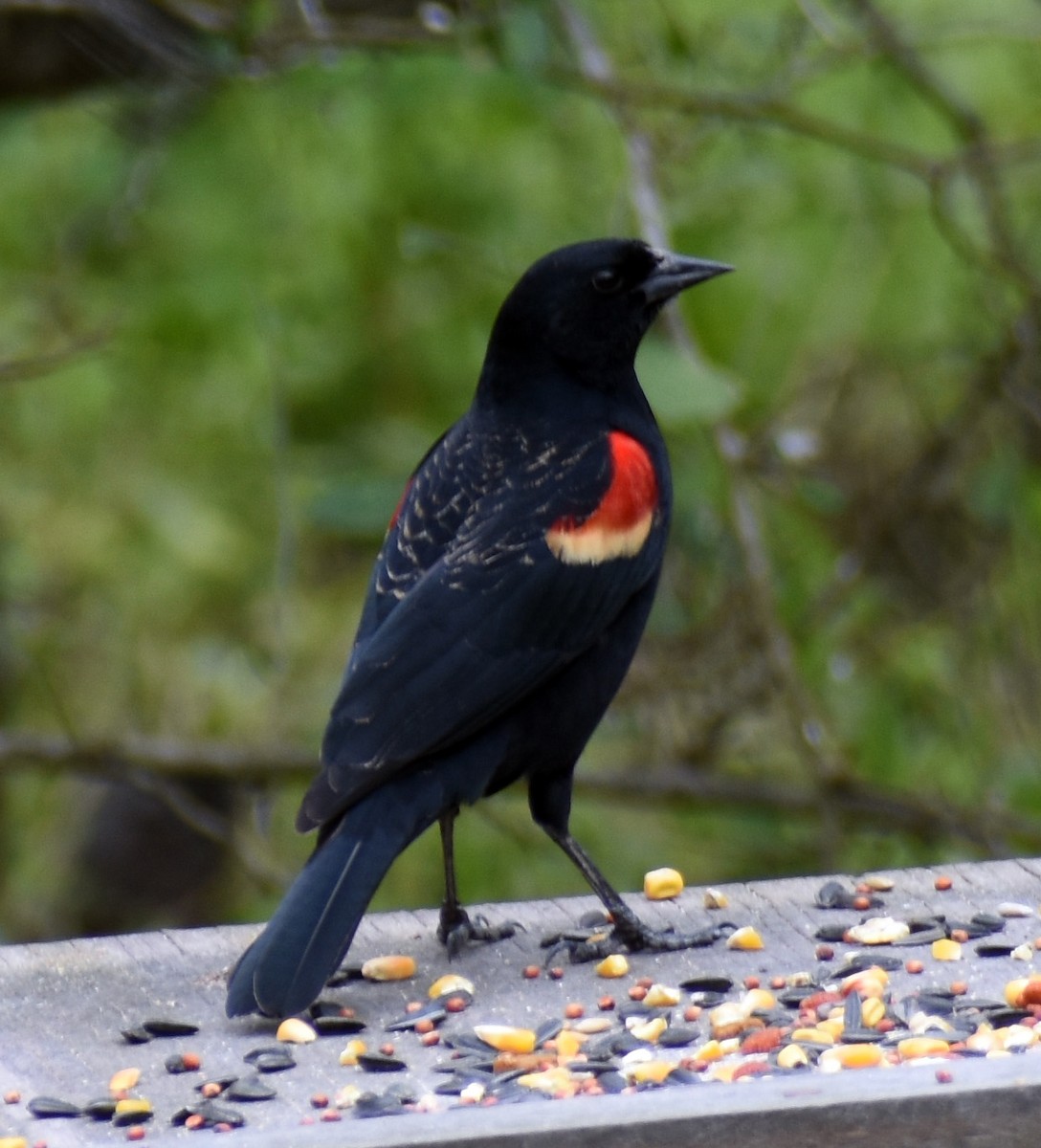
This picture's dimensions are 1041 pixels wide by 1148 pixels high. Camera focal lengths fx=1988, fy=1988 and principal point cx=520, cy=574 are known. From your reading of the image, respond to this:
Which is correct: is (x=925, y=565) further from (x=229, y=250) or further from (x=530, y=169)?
(x=229, y=250)

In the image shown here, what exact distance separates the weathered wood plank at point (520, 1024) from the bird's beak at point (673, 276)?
3.34ft

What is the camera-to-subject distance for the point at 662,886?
3.05m

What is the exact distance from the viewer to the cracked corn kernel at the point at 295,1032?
2.38m

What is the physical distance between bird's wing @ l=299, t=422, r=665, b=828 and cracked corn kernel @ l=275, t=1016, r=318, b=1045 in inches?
15.7

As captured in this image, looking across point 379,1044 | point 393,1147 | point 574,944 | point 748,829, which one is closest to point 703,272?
point 574,944

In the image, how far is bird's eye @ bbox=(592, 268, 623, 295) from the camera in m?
3.33

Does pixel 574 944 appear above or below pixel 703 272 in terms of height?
below

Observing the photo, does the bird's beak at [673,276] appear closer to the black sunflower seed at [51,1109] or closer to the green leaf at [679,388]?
the green leaf at [679,388]

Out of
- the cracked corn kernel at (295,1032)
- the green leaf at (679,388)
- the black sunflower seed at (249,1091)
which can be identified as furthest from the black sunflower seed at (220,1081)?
the green leaf at (679,388)

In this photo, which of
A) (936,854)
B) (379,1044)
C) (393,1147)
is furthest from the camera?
(936,854)

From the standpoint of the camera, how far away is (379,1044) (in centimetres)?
238

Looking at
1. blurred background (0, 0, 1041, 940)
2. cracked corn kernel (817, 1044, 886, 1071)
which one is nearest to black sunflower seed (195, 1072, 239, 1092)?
cracked corn kernel (817, 1044, 886, 1071)

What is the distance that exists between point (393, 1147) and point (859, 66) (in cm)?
415

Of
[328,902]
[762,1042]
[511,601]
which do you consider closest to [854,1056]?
[762,1042]
